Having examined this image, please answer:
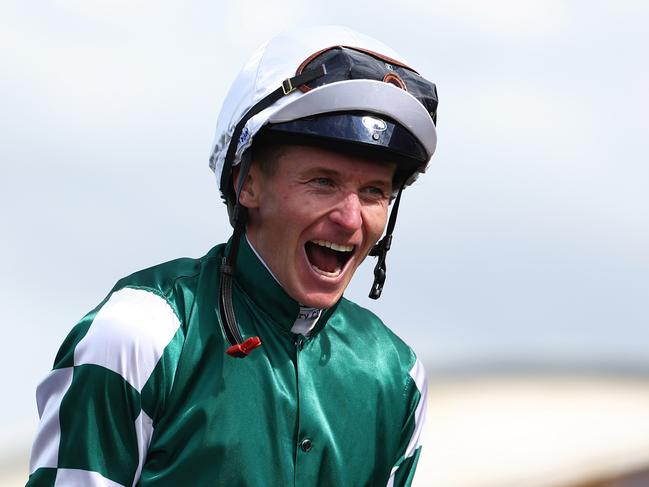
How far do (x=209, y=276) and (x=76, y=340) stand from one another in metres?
0.44

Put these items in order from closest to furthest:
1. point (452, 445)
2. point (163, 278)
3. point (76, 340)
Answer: point (76, 340), point (163, 278), point (452, 445)

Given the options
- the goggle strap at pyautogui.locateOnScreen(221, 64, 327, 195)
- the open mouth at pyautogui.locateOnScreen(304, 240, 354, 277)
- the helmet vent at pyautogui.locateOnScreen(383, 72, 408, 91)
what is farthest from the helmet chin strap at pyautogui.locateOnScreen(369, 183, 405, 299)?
the goggle strap at pyautogui.locateOnScreen(221, 64, 327, 195)

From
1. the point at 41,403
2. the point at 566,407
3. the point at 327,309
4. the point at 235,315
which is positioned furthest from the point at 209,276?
the point at 566,407

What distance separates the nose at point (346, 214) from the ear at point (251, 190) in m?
0.23

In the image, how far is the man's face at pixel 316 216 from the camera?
298 cm

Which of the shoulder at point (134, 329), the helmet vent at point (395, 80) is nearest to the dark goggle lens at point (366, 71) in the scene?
the helmet vent at point (395, 80)

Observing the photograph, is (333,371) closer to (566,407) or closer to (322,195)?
(322,195)

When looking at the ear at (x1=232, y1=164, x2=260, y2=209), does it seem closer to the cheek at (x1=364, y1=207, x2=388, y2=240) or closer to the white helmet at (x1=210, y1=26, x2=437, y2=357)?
the white helmet at (x1=210, y1=26, x2=437, y2=357)

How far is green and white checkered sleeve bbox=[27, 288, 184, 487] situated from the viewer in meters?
2.78

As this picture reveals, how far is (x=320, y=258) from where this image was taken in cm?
306

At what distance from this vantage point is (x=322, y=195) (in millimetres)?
2977

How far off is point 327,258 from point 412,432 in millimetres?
640

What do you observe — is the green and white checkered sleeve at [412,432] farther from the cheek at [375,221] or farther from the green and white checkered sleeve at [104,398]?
the green and white checkered sleeve at [104,398]

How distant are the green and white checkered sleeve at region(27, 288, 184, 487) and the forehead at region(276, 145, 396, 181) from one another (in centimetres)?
54
